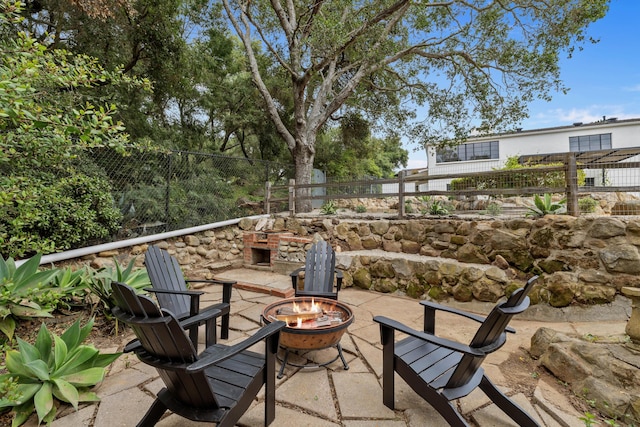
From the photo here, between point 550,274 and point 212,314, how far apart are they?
396cm

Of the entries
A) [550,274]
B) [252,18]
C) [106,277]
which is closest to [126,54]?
[252,18]

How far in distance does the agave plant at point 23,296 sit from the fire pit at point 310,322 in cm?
173

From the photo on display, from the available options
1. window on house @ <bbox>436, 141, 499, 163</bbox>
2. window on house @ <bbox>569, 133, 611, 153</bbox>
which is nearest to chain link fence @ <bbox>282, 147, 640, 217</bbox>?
window on house @ <bbox>436, 141, 499, 163</bbox>

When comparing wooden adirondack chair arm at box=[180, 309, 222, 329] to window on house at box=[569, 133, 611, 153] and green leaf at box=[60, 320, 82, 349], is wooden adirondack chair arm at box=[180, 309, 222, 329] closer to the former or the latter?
green leaf at box=[60, 320, 82, 349]

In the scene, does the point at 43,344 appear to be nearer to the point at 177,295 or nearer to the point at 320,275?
the point at 177,295

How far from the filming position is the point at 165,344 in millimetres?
1305

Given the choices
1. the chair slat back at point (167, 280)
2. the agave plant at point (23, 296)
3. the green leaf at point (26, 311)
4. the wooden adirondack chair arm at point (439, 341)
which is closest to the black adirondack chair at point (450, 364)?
the wooden adirondack chair arm at point (439, 341)

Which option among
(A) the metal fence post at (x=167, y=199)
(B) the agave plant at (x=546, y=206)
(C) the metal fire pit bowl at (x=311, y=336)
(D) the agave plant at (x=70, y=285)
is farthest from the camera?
(A) the metal fence post at (x=167, y=199)

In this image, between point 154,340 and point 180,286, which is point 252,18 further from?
point 154,340

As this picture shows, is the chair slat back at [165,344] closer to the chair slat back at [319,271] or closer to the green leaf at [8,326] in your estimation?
the green leaf at [8,326]

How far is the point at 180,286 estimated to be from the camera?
278 centimetres

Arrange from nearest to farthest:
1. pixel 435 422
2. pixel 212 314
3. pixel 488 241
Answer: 1. pixel 435 422
2. pixel 212 314
3. pixel 488 241

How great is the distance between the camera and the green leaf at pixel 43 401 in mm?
1564

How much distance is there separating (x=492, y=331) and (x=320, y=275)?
6.48ft
